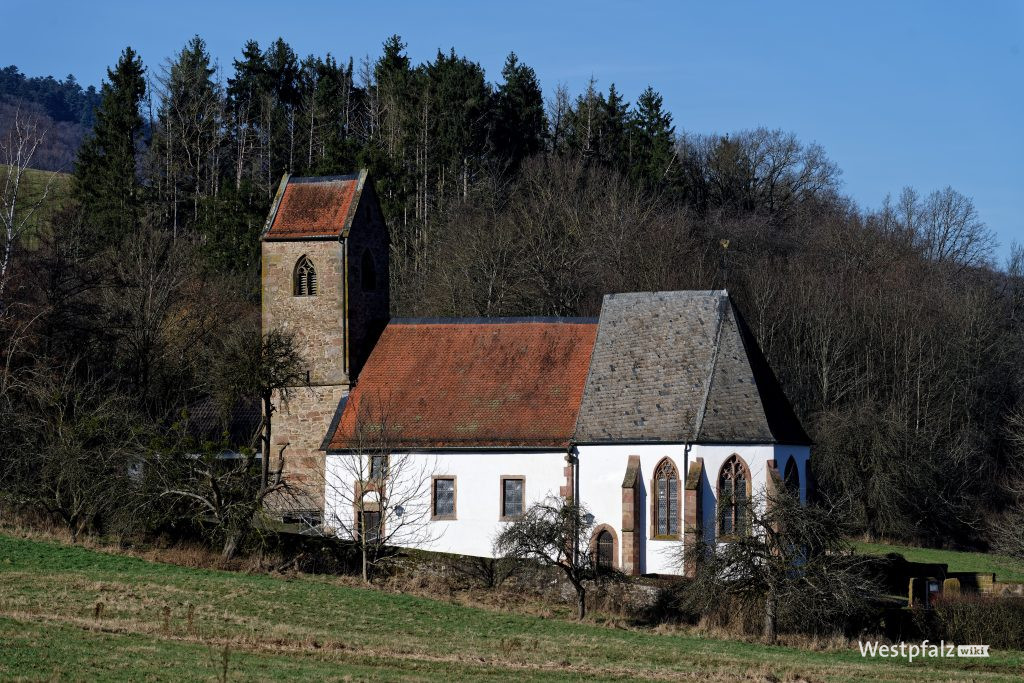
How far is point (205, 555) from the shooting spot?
36844 millimetres

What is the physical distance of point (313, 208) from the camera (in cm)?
4556

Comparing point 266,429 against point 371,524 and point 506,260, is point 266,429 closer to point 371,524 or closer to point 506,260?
point 371,524

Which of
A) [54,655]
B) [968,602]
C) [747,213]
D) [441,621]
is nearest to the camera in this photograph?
[54,655]

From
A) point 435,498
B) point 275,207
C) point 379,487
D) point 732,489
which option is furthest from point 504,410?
point 275,207

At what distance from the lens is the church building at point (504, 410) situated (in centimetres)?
3934

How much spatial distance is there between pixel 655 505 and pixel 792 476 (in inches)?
154

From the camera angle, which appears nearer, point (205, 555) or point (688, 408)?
point (205, 555)

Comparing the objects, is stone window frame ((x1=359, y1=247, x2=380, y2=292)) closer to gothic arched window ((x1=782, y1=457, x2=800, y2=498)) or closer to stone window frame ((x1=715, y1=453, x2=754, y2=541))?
stone window frame ((x1=715, y1=453, x2=754, y2=541))

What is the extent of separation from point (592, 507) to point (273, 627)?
45.7 ft

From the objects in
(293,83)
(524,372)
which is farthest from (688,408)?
(293,83)

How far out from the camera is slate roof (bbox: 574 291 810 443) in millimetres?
39500

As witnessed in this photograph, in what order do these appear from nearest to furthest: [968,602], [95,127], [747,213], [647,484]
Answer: [968,602] → [647,484] → [95,127] → [747,213]

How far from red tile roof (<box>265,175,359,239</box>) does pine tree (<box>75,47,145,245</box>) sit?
2897 cm

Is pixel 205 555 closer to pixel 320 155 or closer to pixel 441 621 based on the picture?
pixel 441 621
